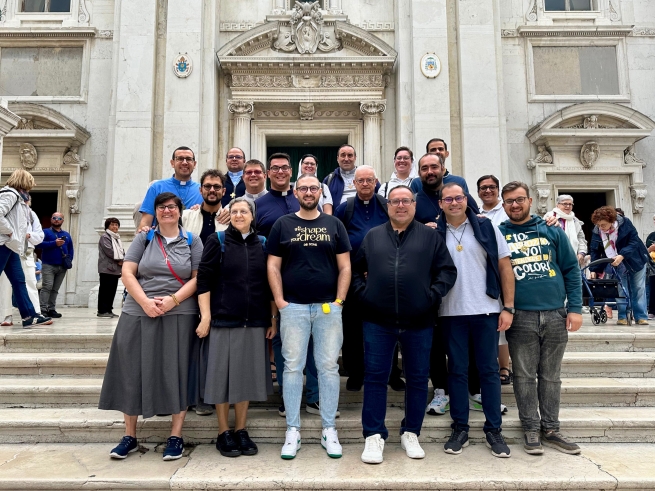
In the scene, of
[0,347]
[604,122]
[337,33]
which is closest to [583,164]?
[604,122]

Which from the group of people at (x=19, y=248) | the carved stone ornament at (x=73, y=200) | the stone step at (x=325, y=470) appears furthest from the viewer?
the carved stone ornament at (x=73, y=200)

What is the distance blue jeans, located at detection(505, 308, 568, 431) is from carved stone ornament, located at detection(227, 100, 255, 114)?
999cm

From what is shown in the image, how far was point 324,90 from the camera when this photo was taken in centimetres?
1247

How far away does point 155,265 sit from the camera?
4043 millimetres

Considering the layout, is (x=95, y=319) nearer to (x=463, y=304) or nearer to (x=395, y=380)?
(x=395, y=380)

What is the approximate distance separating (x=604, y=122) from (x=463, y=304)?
1127 centimetres

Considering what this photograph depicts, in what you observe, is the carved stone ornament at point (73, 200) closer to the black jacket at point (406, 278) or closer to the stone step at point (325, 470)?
the stone step at point (325, 470)

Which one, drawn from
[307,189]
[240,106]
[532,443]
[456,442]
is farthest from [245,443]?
[240,106]

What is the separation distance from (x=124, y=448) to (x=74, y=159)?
36.3 feet

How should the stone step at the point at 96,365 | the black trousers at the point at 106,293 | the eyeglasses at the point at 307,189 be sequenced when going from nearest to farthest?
the eyeglasses at the point at 307,189
the stone step at the point at 96,365
the black trousers at the point at 106,293

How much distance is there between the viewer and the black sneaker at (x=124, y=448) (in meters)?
3.90

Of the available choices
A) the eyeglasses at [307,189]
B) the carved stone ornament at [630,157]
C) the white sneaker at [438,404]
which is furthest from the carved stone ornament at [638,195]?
the eyeglasses at [307,189]

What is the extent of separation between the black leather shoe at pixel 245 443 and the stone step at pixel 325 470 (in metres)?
0.06

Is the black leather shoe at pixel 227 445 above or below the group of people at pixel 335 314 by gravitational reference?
below
